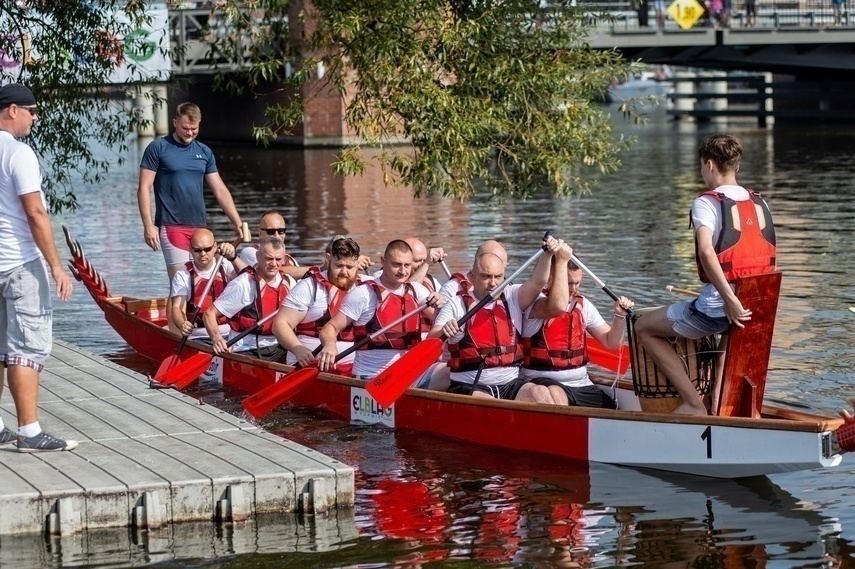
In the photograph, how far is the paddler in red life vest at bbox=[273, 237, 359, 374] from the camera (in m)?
9.96

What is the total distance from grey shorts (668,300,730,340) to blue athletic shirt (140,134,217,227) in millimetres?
5076

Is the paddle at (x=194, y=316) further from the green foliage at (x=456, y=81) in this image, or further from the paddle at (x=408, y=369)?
the paddle at (x=408, y=369)

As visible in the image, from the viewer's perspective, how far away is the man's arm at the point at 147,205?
36.2 feet

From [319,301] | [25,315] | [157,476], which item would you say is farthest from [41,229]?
[319,301]

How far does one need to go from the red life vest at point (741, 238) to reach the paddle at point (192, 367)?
13.2 ft

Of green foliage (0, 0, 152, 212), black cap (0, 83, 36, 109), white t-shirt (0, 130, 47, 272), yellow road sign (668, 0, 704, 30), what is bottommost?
white t-shirt (0, 130, 47, 272)

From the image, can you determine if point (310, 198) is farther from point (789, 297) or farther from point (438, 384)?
point (438, 384)

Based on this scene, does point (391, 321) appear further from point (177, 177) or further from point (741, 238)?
point (741, 238)

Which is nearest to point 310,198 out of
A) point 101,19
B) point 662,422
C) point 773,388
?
point 101,19

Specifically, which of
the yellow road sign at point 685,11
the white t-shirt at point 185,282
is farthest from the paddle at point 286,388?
the yellow road sign at point 685,11

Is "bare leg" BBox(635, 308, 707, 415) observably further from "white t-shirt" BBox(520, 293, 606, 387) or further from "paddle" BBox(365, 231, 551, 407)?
"paddle" BBox(365, 231, 551, 407)

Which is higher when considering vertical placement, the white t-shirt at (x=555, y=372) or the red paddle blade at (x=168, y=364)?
the white t-shirt at (x=555, y=372)

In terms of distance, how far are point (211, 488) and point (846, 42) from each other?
45.4 meters

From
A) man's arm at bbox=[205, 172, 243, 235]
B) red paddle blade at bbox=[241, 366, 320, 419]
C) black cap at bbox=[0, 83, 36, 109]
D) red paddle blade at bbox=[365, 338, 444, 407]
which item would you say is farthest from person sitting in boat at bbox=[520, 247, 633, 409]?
man's arm at bbox=[205, 172, 243, 235]
